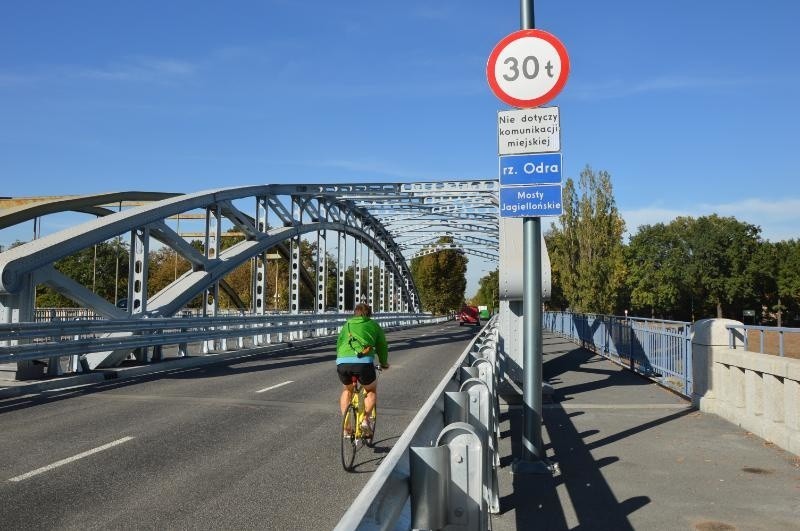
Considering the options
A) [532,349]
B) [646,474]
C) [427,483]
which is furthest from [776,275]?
[427,483]

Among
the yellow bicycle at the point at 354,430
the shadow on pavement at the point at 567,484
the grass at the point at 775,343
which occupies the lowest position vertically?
the shadow on pavement at the point at 567,484

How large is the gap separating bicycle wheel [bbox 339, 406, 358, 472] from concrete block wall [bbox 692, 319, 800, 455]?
4.74 meters

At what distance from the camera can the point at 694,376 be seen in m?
11.1

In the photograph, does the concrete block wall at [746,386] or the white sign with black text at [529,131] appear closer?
the white sign with black text at [529,131]

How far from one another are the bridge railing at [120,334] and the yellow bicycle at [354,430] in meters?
6.97

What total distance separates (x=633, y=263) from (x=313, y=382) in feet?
271

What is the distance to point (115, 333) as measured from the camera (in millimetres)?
15320

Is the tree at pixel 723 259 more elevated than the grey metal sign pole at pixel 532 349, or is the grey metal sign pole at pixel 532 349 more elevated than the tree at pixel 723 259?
the tree at pixel 723 259

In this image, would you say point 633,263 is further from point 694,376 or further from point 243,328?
point 694,376

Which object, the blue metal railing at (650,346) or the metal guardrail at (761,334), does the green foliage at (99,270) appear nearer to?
the blue metal railing at (650,346)

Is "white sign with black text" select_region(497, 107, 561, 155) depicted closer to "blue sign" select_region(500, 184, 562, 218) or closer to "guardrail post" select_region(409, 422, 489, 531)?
"blue sign" select_region(500, 184, 562, 218)

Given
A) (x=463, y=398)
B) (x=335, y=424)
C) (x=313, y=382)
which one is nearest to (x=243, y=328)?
(x=313, y=382)

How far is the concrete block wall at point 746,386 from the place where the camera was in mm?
7602

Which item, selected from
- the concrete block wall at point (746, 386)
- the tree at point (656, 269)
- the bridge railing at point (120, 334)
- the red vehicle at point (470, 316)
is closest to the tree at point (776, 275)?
the tree at point (656, 269)
